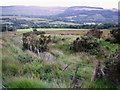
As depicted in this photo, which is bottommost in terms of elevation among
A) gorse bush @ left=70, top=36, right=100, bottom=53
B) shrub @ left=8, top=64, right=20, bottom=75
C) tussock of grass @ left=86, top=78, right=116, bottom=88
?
gorse bush @ left=70, top=36, right=100, bottom=53

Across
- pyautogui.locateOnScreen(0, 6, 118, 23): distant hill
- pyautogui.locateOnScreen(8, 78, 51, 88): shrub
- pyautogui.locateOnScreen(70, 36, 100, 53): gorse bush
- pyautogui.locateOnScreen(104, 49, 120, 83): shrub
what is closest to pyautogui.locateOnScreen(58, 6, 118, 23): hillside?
pyautogui.locateOnScreen(0, 6, 118, 23): distant hill

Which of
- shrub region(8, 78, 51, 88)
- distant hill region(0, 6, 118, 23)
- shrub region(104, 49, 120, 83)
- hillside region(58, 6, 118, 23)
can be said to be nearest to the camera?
shrub region(8, 78, 51, 88)

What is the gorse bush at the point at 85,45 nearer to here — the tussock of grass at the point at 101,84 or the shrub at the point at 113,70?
the shrub at the point at 113,70

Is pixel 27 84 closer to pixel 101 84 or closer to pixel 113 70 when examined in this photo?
pixel 101 84

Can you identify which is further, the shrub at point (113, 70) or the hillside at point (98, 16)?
the hillside at point (98, 16)

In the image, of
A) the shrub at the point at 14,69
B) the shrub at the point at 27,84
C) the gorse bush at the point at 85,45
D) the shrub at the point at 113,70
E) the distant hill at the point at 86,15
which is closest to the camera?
the shrub at the point at 27,84

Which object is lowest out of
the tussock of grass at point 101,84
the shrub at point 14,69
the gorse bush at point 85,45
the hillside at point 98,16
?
the gorse bush at point 85,45

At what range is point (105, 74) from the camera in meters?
4.22

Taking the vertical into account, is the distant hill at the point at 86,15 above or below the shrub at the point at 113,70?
above

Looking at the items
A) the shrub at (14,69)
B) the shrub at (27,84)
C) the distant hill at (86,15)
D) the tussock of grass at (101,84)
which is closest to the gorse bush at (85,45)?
the shrub at (14,69)

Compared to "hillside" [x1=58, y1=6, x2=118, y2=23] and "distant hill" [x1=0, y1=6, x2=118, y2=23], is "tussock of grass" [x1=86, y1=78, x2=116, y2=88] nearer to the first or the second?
"distant hill" [x1=0, y1=6, x2=118, y2=23]

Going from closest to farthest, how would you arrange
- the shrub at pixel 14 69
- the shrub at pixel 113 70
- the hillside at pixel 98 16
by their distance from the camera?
the shrub at pixel 113 70 → the shrub at pixel 14 69 → the hillside at pixel 98 16

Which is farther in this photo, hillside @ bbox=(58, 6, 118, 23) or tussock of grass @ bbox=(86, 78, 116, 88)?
hillside @ bbox=(58, 6, 118, 23)

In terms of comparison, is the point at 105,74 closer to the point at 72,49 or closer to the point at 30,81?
the point at 30,81
